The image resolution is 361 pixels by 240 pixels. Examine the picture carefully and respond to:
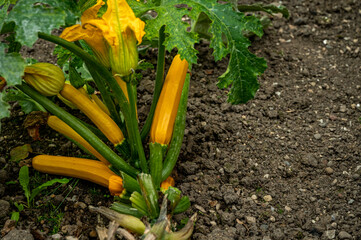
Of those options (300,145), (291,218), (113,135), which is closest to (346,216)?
(291,218)

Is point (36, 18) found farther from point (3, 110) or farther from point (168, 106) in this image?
point (168, 106)

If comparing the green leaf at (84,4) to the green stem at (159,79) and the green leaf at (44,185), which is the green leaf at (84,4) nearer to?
the green stem at (159,79)

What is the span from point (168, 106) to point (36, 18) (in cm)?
69

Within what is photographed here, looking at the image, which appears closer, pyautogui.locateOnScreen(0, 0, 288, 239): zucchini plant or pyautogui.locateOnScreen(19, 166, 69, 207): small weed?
pyautogui.locateOnScreen(0, 0, 288, 239): zucchini plant

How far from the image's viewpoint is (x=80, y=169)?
1.90m

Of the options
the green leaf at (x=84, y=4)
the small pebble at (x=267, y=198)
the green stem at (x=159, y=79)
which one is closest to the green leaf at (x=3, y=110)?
the green leaf at (x=84, y=4)

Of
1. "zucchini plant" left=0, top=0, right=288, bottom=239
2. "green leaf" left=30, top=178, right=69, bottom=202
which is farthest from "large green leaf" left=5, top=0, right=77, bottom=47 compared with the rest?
"green leaf" left=30, top=178, right=69, bottom=202

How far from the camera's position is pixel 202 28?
247cm

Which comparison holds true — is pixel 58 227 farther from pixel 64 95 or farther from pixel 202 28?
pixel 202 28

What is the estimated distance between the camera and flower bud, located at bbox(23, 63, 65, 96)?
1635mm

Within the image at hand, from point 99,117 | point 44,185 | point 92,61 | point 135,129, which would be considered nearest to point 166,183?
point 135,129

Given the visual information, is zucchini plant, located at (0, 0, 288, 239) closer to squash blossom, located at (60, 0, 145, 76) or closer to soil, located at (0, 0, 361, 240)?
squash blossom, located at (60, 0, 145, 76)

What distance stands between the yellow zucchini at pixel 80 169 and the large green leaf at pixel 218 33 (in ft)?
1.91

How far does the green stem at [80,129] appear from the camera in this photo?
64.3 inches
